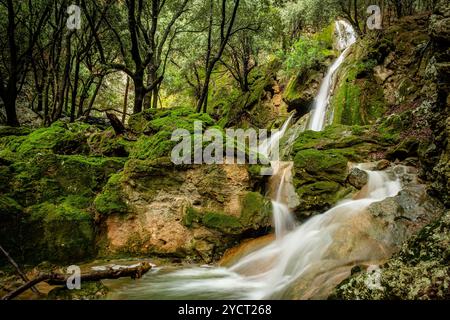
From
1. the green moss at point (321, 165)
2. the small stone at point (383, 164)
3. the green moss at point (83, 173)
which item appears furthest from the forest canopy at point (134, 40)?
the small stone at point (383, 164)

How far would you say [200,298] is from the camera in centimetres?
561

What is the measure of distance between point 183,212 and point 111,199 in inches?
60.5

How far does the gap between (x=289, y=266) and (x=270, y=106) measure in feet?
54.8

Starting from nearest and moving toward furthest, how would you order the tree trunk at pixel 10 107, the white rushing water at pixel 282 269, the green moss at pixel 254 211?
the white rushing water at pixel 282 269, the green moss at pixel 254 211, the tree trunk at pixel 10 107

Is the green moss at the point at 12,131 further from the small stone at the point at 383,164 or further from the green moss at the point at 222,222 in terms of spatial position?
the small stone at the point at 383,164

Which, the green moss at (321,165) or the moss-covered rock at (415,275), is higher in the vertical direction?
the green moss at (321,165)

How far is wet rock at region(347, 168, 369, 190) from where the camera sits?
8328 millimetres

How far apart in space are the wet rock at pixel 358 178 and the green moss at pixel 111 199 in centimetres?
518

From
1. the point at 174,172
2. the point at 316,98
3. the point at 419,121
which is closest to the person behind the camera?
the point at 174,172

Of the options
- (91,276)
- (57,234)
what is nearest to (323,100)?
(57,234)

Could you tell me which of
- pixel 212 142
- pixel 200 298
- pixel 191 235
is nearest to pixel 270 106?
pixel 212 142

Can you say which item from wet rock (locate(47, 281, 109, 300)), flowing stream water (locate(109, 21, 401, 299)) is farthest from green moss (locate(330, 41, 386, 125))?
wet rock (locate(47, 281, 109, 300))

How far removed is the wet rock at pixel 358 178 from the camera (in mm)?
8328
